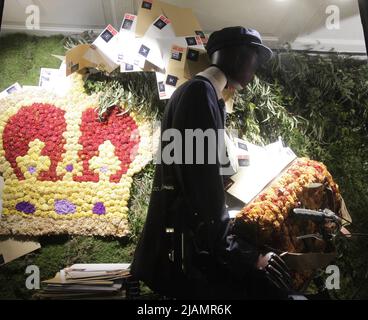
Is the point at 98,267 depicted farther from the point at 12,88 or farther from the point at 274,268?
the point at 12,88

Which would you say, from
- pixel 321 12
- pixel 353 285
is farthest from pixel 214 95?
pixel 353 285

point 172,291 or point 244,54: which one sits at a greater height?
point 244,54

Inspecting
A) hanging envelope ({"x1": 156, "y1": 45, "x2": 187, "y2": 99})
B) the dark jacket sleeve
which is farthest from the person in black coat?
hanging envelope ({"x1": 156, "y1": 45, "x2": 187, "y2": 99})

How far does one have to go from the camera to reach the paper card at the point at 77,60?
2053mm

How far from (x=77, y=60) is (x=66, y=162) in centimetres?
59

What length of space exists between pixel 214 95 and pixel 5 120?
1.18 meters

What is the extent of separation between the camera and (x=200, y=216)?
1.73 meters

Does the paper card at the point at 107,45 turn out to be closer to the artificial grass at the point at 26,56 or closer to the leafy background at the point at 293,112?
the leafy background at the point at 293,112

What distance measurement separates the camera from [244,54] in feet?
6.32

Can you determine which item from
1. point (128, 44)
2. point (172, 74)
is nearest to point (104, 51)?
point (128, 44)

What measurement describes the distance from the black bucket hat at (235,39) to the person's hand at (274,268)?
42.3 inches

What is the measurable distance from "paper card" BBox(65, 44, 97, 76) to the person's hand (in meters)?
1.40
